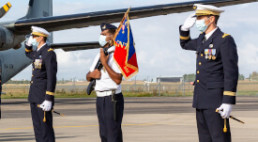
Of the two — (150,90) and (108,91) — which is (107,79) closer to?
(108,91)

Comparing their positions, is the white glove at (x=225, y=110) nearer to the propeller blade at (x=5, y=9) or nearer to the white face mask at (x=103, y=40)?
the white face mask at (x=103, y=40)

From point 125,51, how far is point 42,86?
1.94m

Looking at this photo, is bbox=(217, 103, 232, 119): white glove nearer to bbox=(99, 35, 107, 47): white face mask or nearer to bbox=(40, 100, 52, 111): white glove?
bbox=(99, 35, 107, 47): white face mask

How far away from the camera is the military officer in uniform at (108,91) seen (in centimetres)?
654

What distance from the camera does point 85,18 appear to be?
2219cm

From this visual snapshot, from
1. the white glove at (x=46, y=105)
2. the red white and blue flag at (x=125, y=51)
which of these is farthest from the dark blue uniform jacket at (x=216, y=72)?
the white glove at (x=46, y=105)

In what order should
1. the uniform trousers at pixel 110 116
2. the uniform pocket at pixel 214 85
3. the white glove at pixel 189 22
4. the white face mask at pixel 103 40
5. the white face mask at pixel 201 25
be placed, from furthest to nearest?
the white face mask at pixel 103 40 → the uniform trousers at pixel 110 116 → the white glove at pixel 189 22 → the white face mask at pixel 201 25 → the uniform pocket at pixel 214 85

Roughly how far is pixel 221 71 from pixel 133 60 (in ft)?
3.96

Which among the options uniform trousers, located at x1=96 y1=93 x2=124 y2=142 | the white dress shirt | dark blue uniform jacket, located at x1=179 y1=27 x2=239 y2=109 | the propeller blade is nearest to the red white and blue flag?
the white dress shirt

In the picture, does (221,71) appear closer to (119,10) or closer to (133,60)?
(133,60)

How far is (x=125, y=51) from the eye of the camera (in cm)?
650

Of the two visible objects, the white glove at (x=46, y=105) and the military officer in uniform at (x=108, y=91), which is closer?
the military officer in uniform at (x=108, y=91)

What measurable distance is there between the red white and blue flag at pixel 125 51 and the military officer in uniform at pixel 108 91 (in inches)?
3.7

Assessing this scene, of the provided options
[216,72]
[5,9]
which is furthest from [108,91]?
[5,9]
